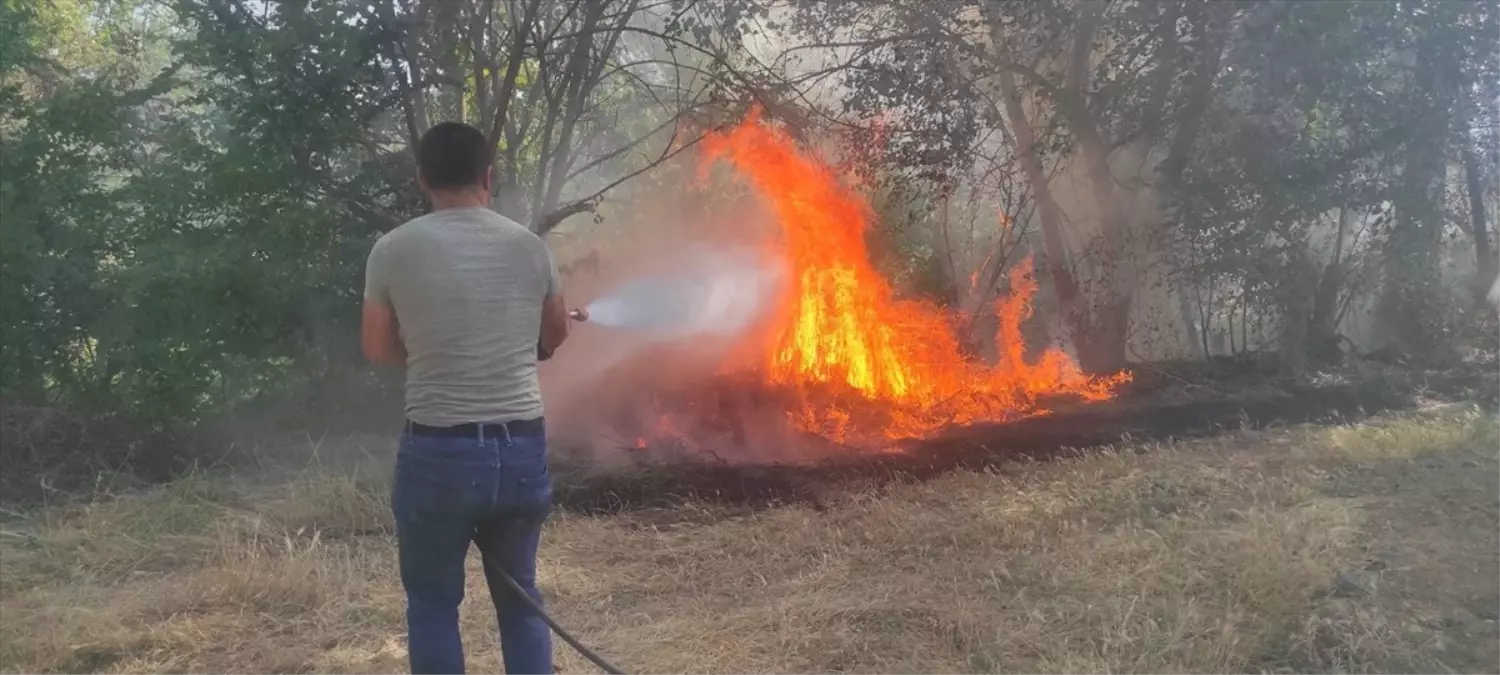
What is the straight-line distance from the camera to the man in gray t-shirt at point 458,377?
2.77m

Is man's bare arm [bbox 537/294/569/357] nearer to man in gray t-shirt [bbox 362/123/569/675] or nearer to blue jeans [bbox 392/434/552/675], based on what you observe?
man in gray t-shirt [bbox 362/123/569/675]

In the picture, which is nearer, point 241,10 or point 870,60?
point 241,10

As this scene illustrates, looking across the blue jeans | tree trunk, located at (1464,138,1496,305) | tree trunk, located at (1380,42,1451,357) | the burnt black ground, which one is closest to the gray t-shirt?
the blue jeans

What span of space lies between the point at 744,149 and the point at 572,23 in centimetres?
178

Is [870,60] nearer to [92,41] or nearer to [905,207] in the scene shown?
[905,207]

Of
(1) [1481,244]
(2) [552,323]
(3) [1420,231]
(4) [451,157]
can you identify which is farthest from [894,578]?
(1) [1481,244]

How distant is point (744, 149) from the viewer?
8.30m

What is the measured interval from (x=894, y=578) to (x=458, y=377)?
234 centimetres

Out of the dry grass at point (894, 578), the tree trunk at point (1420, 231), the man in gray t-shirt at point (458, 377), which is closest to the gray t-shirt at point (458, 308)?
the man in gray t-shirt at point (458, 377)

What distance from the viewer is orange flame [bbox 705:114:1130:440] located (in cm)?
780

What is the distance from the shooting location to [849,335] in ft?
26.6

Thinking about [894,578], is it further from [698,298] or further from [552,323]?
[698,298]

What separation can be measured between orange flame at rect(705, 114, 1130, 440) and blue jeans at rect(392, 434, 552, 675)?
14.8ft

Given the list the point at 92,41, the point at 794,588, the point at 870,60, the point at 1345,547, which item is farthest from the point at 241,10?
the point at 1345,547
